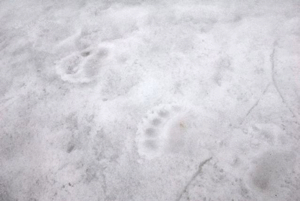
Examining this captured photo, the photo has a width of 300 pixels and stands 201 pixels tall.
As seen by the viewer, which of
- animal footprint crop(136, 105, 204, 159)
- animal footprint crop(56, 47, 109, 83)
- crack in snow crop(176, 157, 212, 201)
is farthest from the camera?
animal footprint crop(56, 47, 109, 83)

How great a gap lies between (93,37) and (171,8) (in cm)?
73

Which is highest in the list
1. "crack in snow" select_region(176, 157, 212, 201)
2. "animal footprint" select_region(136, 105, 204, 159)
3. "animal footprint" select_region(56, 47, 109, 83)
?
"animal footprint" select_region(56, 47, 109, 83)

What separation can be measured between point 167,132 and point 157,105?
0.64 ft

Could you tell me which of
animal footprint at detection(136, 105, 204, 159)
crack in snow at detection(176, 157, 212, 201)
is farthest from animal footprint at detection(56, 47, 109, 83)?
crack in snow at detection(176, 157, 212, 201)

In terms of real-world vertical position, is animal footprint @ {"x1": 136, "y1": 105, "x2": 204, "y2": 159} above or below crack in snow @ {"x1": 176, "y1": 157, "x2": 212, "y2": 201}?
above

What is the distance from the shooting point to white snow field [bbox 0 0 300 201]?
1062 millimetres

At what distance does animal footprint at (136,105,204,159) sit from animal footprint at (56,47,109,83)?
57 centimetres

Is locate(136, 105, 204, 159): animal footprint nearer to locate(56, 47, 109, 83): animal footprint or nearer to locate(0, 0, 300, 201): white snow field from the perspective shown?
locate(0, 0, 300, 201): white snow field

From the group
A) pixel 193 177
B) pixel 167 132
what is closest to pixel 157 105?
pixel 167 132

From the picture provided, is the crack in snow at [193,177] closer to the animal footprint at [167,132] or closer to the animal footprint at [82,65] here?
the animal footprint at [167,132]

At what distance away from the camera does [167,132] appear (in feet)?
3.96

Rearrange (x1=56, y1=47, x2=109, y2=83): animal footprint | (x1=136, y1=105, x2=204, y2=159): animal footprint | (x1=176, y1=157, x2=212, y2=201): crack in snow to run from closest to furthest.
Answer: (x1=176, y1=157, x2=212, y2=201): crack in snow < (x1=136, y1=105, x2=204, y2=159): animal footprint < (x1=56, y1=47, x2=109, y2=83): animal footprint

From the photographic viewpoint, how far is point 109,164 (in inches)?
45.1

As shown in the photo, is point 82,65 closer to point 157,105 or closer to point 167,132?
point 157,105
